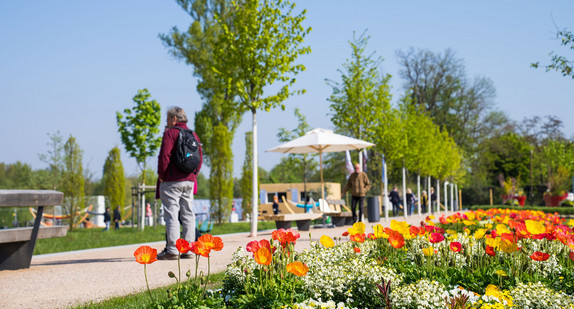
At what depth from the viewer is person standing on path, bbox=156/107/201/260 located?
6488 millimetres

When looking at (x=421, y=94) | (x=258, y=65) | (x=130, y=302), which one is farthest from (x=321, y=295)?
(x=421, y=94)

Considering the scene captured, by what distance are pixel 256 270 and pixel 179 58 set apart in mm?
29900

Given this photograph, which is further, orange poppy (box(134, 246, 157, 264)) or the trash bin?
the trash bin

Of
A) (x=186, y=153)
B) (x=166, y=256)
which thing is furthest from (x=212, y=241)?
(x=166, y=256)

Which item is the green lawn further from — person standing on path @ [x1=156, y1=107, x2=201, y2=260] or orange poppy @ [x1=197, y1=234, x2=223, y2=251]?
orange poppy @ [x1=197, y1=234, x2=223, y2=251]

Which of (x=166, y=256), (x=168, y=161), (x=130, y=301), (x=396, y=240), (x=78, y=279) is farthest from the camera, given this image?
(x=166, y=256)

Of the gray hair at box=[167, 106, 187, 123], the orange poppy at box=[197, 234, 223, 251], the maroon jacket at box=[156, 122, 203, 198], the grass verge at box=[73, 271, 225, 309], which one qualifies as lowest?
the grass verge at box=[73, 271, 225, 309]

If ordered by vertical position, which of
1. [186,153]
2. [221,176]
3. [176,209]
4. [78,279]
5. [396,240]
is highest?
[221,176]

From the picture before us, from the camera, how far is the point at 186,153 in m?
6.56

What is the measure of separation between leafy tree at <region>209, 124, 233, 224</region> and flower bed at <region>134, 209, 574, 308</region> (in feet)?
60.9

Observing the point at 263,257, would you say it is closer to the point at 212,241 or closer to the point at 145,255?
the point at 212,241

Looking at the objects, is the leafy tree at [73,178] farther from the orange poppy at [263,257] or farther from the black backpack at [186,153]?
the orange poppy at [263,257]

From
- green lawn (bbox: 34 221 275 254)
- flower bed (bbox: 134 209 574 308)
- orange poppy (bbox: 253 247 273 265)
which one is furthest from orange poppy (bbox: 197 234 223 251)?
green lawn (bbox: 34 221 275 254)

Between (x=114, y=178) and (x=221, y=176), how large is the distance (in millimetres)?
7479
